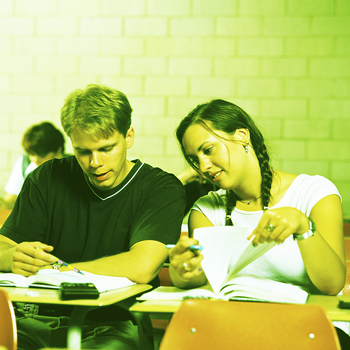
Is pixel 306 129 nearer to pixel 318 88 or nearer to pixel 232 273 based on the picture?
pixel 318 88

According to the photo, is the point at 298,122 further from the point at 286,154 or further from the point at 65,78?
the point at 65,78

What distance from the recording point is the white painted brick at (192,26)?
420 cm

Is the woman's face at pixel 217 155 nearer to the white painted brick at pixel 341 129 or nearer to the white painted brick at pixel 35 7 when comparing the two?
the white painted brick at pixel 341 129

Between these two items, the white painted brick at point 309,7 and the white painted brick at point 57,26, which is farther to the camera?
the white painted brick at point 57,26

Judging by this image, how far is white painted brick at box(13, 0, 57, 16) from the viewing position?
4348 millimetres

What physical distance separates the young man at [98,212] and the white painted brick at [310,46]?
2.82m

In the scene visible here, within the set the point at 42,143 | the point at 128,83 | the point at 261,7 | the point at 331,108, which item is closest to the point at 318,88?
the point at 331,108

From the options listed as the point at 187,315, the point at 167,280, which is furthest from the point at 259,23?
the point at 187,315

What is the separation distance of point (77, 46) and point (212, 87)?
4.54 ft

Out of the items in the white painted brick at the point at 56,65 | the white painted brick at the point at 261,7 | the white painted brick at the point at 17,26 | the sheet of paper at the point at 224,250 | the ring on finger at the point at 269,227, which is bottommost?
the sheet of paper at the point at 224,250

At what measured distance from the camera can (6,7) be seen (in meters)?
4.39

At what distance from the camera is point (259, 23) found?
413 centimetres

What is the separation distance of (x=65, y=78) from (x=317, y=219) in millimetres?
3495

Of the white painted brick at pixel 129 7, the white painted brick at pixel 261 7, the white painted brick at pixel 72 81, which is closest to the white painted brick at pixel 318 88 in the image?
the white painted brick at pixel 261 7
